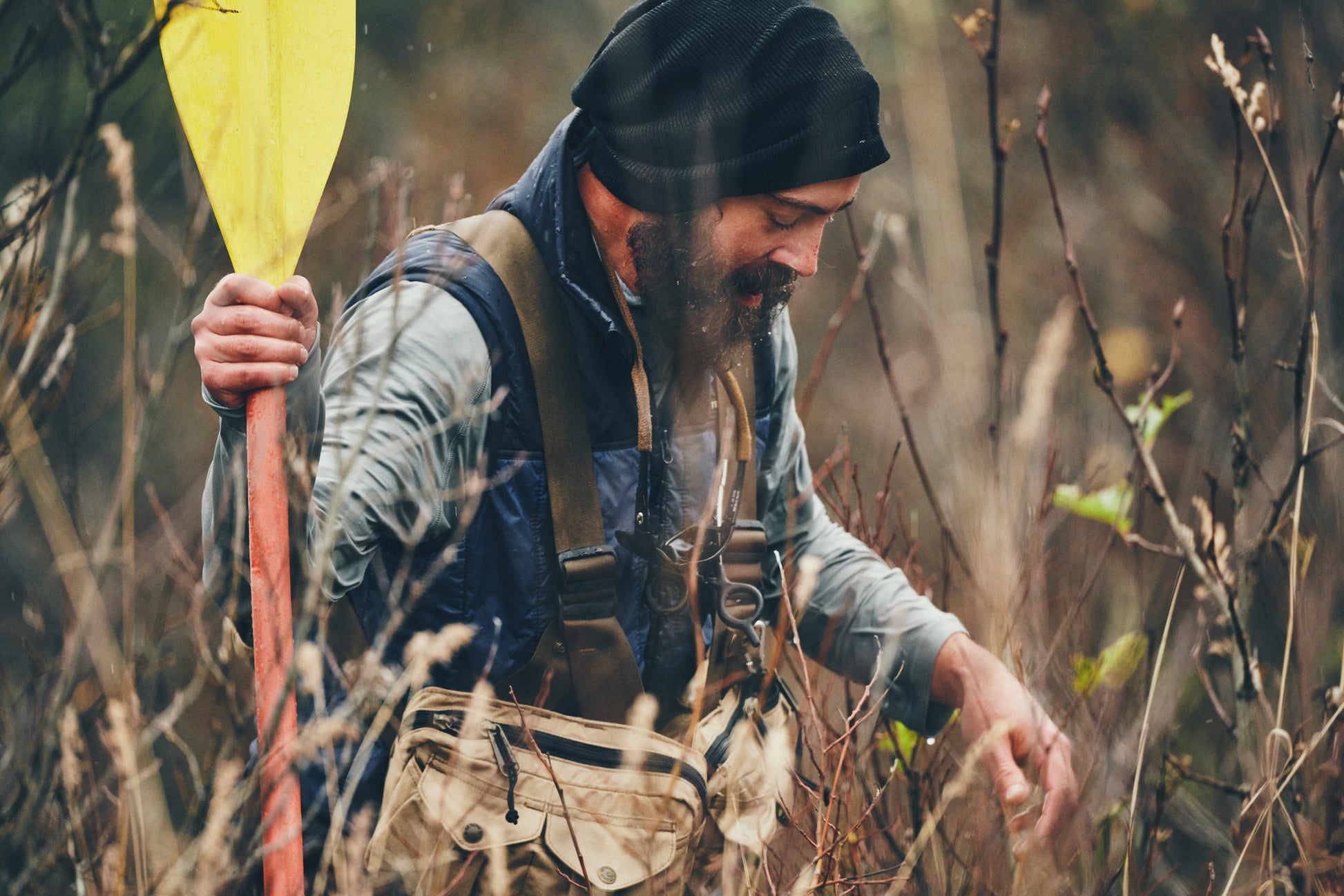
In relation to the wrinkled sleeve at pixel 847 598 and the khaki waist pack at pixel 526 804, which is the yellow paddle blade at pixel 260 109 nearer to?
the khaki waist pack at pixel 526 804

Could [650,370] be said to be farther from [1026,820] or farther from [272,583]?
[1026,820]

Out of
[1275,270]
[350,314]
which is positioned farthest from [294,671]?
[1275,270]

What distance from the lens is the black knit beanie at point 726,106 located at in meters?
1.80

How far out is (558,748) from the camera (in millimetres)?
1521

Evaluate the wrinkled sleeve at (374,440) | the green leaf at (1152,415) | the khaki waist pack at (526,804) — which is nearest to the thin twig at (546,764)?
the khaki waist pack at (526,804)

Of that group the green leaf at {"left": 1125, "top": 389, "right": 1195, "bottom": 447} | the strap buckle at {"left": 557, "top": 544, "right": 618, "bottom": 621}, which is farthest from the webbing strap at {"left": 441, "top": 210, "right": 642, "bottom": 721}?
the green leaf at {"left": 1125, "top": 389, "right": 1195, "bottom": 447}

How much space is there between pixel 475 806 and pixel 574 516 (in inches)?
16.9

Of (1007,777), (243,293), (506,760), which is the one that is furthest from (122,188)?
(1007,777)

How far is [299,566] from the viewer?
1.37 meters

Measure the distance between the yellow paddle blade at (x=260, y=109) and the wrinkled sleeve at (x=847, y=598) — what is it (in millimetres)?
933

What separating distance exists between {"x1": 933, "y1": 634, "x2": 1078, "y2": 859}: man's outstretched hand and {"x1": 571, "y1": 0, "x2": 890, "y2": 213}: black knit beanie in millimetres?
858

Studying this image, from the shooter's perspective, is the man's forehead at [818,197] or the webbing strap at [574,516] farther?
the man's forehead at [818,197]

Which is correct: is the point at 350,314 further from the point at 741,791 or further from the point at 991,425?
the point at 991,425

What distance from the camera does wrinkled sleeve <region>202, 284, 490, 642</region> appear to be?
4.24 feet
